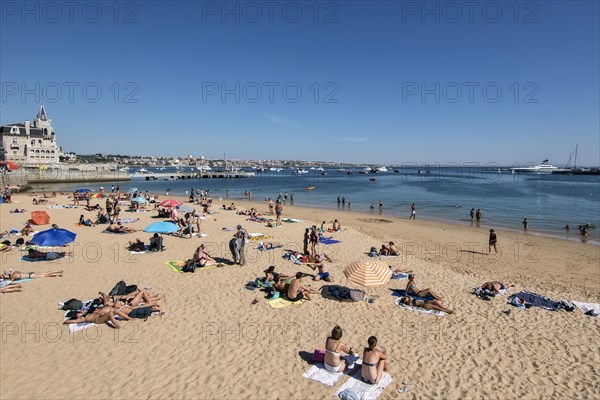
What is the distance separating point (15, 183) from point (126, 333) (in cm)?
5666

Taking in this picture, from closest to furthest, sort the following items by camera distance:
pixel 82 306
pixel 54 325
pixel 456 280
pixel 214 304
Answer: pixel 54 325 → pixel 82 306 → pixel 214 304 → pixel 456 280

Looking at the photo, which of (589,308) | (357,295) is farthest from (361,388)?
(589,308)

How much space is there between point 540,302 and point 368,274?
4638 mm

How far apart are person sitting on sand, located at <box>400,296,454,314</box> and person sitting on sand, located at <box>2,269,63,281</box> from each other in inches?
417

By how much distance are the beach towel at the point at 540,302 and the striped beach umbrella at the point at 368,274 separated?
3436mm

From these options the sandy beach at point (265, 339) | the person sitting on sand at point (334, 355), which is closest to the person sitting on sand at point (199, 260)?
the sandy beach at point (265, 339)

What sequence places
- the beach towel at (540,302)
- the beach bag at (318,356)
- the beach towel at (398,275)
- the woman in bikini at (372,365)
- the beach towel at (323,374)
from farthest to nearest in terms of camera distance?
the beach towel at (398,275) → the beach towel at (540,302) → the beach bag at (318,356) → the beach towel at (323,374) → the woman in bikini at (372,365)

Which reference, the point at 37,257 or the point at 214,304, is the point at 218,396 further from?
the point at 37,257

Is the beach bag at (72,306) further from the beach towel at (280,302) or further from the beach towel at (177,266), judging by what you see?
the beach towel at (280,302)

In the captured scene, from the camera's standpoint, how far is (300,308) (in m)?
8.67

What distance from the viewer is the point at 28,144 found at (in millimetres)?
79812

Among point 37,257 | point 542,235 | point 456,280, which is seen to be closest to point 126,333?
point 37,257

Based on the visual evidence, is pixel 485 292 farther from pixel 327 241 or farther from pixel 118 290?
pixel 118 290

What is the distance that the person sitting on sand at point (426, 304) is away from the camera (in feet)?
28.0
